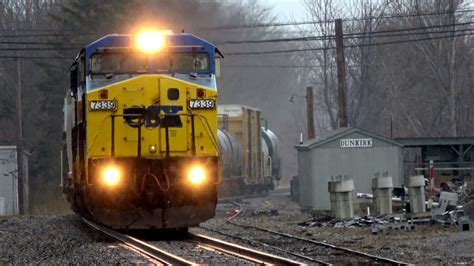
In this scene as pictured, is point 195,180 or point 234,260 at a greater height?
point 195,180

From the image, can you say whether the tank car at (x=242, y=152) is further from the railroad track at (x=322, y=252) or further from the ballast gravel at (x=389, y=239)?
the railroad track at (x=322, y=252)

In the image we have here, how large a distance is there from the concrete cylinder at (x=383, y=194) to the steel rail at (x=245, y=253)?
7.11 m

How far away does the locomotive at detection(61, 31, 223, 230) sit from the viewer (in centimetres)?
1666

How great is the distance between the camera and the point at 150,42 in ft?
57.0

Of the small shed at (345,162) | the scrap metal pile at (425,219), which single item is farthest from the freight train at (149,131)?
the small shed at (345,162)

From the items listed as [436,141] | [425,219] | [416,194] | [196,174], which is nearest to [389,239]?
[425,219]

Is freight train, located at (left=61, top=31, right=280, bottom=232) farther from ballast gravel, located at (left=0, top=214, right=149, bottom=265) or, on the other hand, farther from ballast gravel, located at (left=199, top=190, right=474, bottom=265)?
ballast gravel, located at (left=199, top=190, right=474, bottom=265)

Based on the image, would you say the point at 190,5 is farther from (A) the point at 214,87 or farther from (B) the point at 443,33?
(A) the point at 214,87

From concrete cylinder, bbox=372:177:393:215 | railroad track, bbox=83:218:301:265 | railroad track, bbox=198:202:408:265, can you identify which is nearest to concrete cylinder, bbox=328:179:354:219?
concrete cylinder, bbox=372:177:393:215

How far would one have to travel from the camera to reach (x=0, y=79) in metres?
52.5

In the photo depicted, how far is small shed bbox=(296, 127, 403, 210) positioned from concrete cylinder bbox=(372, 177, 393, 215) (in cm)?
415

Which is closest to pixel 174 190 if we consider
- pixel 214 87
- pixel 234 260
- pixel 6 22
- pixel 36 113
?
pixel 214 87

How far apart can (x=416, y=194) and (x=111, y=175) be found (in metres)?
8.80

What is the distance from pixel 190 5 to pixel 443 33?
45.8ft
